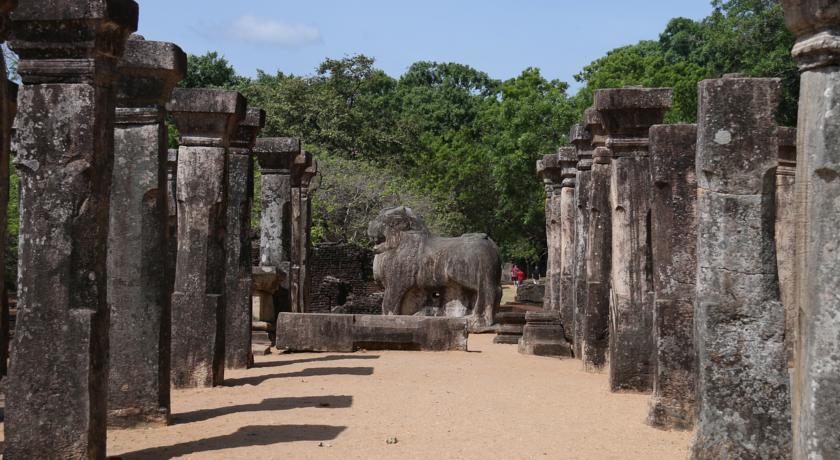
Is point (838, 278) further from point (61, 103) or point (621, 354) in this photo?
point (621, 354)

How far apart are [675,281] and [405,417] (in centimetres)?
272

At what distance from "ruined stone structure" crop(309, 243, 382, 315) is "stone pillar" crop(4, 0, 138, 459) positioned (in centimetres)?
1978

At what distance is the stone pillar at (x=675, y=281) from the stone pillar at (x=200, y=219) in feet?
16.5

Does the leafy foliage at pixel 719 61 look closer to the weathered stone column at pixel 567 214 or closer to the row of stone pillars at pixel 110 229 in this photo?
the weathered stone column at pixel 567 214

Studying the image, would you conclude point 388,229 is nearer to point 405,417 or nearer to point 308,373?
point 308,373

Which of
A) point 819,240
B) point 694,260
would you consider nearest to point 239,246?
point 694,260

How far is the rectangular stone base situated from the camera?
16391 millimetres

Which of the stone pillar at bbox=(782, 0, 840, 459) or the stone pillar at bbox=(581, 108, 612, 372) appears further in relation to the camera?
the stone pillar at bbox=(581, 108, 612, 372)

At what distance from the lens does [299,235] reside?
21000 mm

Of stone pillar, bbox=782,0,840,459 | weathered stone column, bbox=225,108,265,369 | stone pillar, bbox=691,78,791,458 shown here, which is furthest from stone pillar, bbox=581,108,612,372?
stone pillar, bbox=782,0,840,459

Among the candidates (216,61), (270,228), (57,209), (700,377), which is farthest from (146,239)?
(216,61)

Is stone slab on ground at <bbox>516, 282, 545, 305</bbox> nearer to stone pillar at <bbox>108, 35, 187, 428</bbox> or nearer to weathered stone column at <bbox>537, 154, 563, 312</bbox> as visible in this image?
weathered stone column at <bbox>537, 154, 563, 312</bbox>

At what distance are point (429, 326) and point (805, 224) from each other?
12009 mm

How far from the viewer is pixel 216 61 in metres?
47.8
